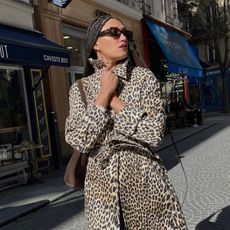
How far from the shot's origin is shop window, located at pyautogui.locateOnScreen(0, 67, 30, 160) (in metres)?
10.7

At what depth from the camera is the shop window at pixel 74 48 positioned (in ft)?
46.8

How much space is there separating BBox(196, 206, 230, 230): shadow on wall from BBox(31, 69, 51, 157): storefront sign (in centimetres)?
622

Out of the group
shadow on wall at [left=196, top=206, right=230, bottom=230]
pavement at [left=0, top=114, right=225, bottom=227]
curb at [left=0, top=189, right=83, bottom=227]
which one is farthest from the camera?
pavement at [left=0, top=114, right=225, bottom=227]

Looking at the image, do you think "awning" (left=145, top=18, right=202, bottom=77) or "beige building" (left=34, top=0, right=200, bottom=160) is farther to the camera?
"awning" (left=145, top=18, right=202, bottom=77)

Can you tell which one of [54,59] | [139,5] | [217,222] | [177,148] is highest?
[139,5]

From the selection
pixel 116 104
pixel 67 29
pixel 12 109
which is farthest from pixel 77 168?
pixel 67 29

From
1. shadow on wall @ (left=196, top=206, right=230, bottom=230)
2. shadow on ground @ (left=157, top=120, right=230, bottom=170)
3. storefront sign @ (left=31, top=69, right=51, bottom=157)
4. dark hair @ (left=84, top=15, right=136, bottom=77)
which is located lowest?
shadow on ground @ (left=157, top=120, right=230, bottom=170)

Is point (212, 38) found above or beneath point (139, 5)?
beneath

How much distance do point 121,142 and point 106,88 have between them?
283 mm

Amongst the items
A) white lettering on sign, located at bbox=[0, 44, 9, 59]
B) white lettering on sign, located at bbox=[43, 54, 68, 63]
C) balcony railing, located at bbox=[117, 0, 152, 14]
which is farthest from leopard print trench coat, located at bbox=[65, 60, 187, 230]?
balcony railing, located at bbox=[117, 0, 152, 14]

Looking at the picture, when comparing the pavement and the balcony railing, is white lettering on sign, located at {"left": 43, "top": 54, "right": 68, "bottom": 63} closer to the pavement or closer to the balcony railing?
the pavement

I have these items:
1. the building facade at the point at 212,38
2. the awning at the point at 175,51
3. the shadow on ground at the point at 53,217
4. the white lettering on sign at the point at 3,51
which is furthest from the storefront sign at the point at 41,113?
the building facade at the point at 212,38

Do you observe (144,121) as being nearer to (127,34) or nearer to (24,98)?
(127,34)

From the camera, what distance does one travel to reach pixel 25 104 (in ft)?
37.3
